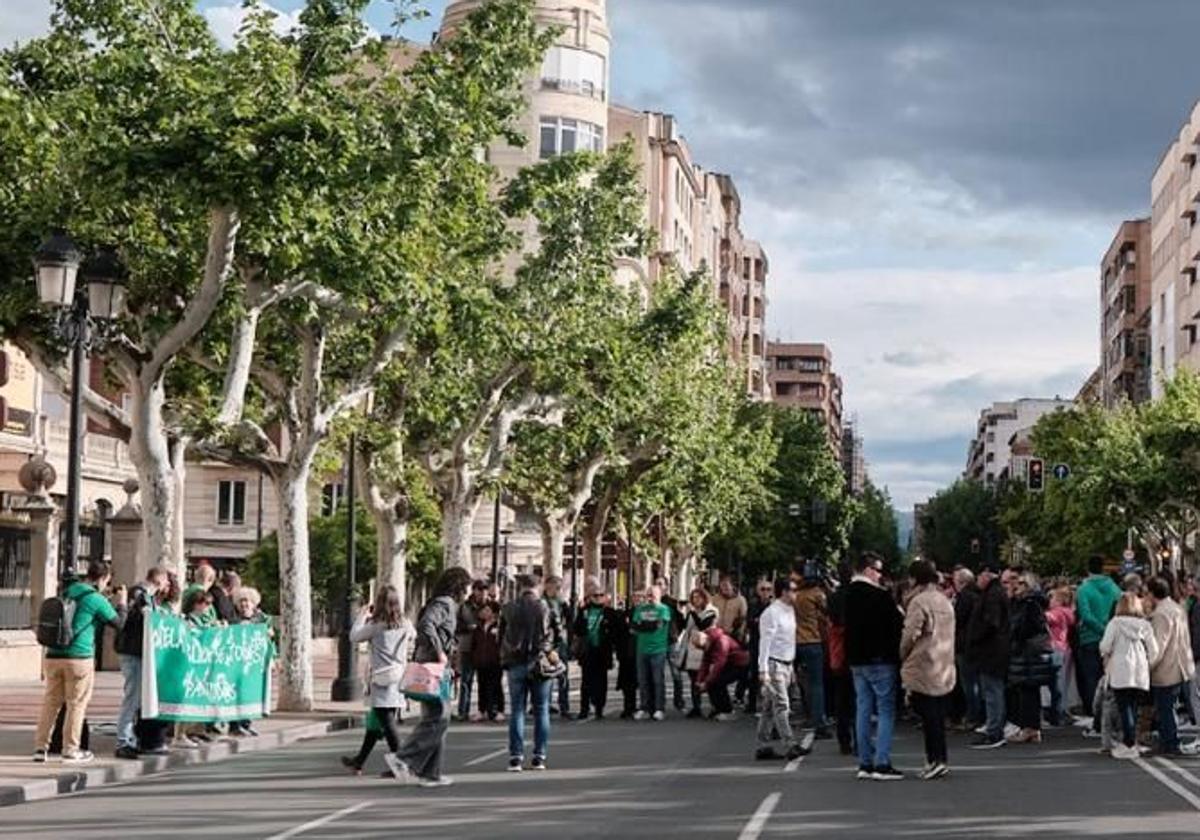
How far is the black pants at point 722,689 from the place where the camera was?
28.9m

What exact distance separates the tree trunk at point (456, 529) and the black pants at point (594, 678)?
11053 millimetres

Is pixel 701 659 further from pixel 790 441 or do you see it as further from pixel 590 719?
pixel 790 441

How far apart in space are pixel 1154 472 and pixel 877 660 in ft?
202

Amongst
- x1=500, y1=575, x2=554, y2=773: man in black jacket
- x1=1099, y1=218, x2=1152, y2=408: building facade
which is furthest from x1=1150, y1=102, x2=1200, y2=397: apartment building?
x1=500, y1=575, x2=554, y2=773: man in black jacket

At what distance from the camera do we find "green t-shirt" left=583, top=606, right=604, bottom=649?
29.1 metres

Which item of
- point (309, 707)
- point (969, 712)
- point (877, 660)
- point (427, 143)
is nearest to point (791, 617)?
point (877, 660)

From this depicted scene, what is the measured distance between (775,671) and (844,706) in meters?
1.42

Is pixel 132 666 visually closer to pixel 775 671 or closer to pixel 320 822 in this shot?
pixel 775 671

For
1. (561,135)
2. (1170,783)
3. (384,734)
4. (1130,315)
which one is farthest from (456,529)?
(1130,315)

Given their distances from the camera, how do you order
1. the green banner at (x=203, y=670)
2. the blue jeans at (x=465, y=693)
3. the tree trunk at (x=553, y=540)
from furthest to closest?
the tree trunk at (x=553, y=540) → the blue jeans at (x=465, y=693) → the green banner at (x=203, y=670)

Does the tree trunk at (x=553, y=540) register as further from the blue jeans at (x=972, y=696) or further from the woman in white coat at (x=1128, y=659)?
the woman in white coat at (x=1128, y=659)

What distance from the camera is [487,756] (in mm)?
22031

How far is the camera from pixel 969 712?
1013 inches

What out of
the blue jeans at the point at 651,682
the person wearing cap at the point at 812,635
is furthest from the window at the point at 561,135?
the person wearing cap at the point at 812,635
